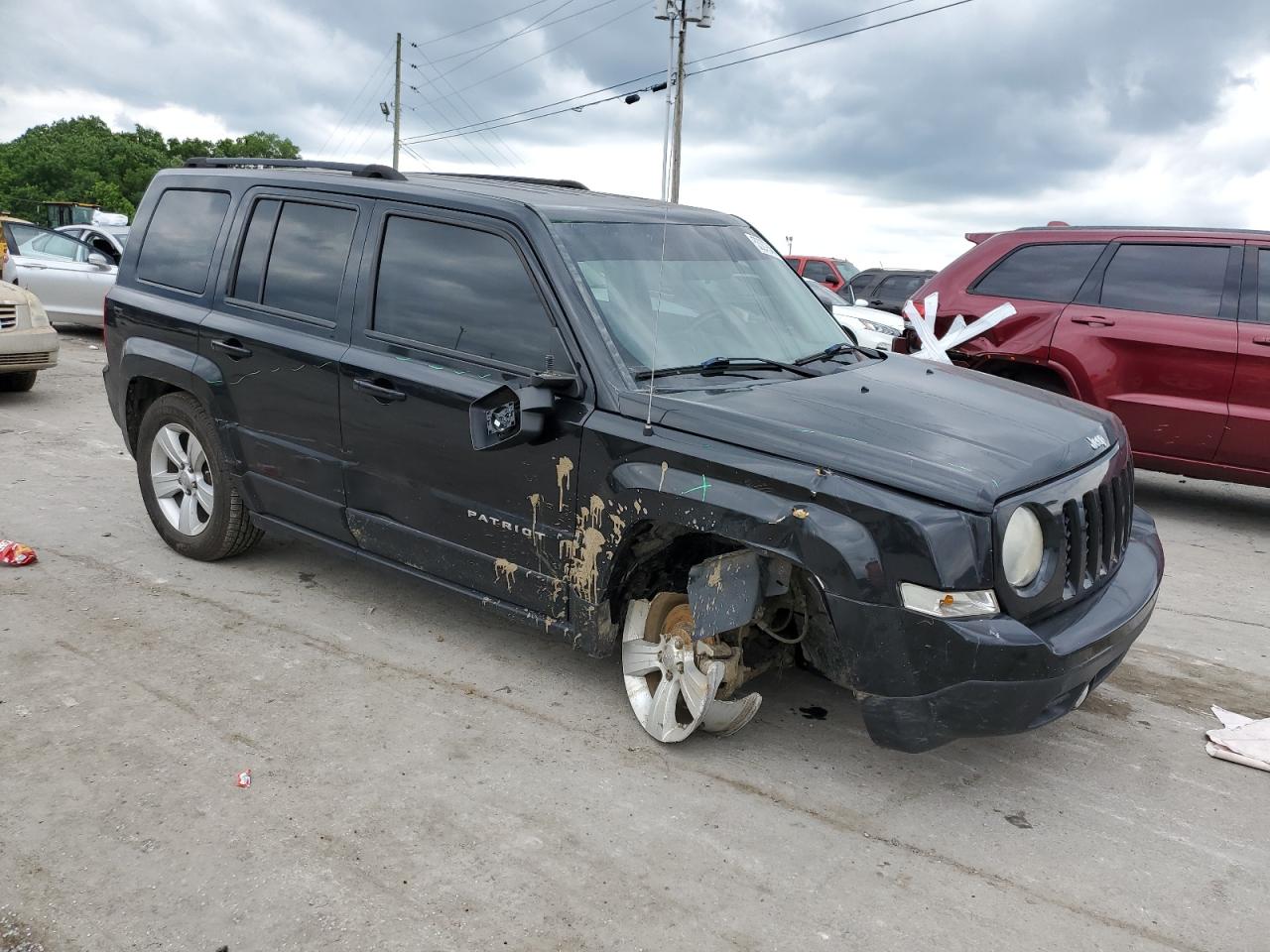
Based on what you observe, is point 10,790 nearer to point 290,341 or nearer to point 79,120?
point 290,341

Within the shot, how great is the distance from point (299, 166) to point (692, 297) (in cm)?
220

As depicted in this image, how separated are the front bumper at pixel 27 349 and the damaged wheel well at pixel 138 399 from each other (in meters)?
4.75

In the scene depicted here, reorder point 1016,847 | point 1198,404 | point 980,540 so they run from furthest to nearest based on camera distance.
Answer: point 1198,404 < point 1016,847 < point 980,540

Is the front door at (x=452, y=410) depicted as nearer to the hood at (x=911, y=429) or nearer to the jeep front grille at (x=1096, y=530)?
the hood at (x=911, y=429)

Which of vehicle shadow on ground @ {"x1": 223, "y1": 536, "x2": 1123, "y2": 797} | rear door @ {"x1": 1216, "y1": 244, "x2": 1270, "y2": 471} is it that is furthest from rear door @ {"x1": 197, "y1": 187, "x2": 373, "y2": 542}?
rear door @ {"x1": 1216, "y1": 244, "x2": 1270, "y2": 471}

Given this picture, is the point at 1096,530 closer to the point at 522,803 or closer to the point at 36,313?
the point at 522,803

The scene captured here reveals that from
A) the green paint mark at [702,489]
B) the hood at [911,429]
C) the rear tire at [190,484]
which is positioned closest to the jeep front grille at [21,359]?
the rear tire at [190,484]

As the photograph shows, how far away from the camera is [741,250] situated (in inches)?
189

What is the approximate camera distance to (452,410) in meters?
4.05

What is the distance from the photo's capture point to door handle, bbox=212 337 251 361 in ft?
15.9

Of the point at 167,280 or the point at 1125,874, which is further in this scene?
the point at 167,280

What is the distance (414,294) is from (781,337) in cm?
150

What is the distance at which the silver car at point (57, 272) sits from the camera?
13789 mm

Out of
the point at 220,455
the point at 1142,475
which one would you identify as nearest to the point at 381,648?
the point at 220,455
